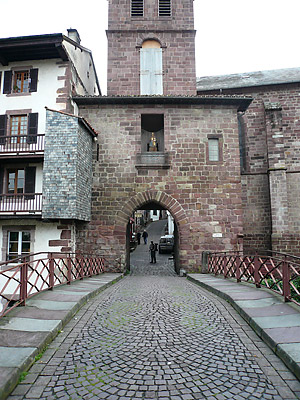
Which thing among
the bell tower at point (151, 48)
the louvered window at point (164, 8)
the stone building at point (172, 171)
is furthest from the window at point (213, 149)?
the louvered window at point (164, 8)

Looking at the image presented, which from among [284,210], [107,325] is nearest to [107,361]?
[107,325]

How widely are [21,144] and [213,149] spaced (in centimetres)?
894

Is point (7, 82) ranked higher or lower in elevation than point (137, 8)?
lower

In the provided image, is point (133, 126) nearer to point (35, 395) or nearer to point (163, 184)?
point (163, 184)

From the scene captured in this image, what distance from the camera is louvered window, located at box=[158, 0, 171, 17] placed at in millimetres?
16516

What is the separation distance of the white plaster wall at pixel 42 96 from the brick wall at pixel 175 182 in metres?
1.71

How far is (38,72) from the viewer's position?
13.7 meters

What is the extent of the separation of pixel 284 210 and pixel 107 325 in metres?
13.8

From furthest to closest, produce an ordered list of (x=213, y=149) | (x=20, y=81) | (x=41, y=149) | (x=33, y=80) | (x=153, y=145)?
1. (x=153, y=145)
2. (x=213, y=149)
3. (x=20, y=81)
4. (x=33, y=80)
5. (x=41, y=149)

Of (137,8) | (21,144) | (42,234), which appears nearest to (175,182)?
(42,234)

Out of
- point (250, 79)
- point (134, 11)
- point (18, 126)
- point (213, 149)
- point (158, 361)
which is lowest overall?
point (158, 361)

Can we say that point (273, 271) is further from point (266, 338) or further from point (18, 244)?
point (18, 244)

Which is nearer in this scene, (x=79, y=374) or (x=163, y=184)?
(x=79, y=374)

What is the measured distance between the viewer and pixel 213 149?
1409 cm
